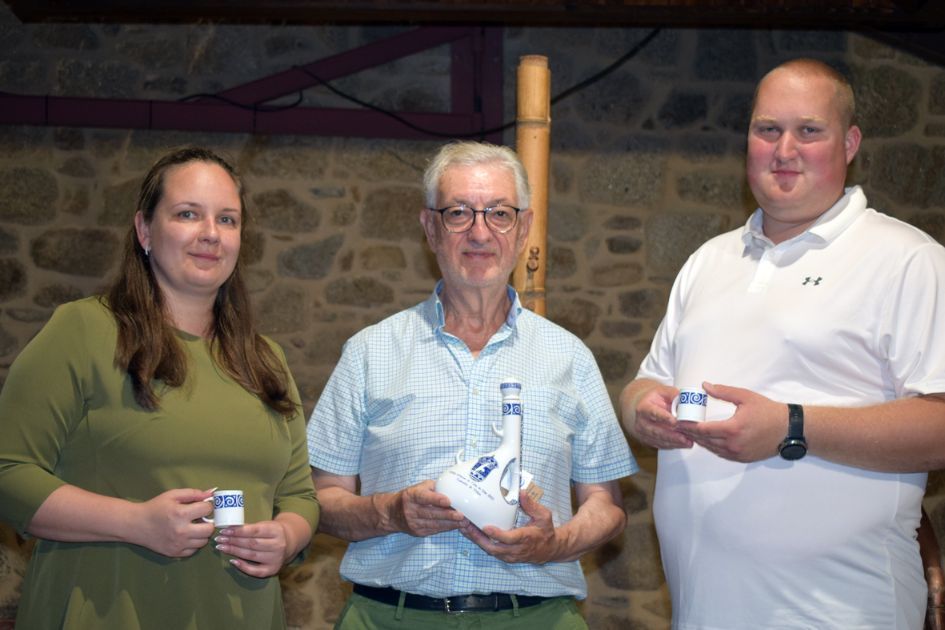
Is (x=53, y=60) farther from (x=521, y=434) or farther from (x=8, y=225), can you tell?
(x=521, y=434)

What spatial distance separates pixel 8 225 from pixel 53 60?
0.77 m

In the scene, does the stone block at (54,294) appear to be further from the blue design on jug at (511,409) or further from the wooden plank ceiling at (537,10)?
the blue design on jug at (511,409)

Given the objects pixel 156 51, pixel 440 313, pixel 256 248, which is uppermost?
pixel 156 51

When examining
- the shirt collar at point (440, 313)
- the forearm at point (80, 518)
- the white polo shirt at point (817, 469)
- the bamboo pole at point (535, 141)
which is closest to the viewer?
the forearm at point (80, 518)

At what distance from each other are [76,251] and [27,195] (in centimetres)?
33

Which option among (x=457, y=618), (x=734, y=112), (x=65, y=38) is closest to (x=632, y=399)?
(x=457, y=618)

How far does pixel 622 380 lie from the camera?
5.20 m

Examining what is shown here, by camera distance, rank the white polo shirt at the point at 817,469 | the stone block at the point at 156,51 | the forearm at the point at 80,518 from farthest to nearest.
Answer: the stone block at the point at 156,51 < the white polo shirt at the point at 817,469 < the forearm at the point at 80,518

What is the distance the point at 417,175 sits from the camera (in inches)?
205

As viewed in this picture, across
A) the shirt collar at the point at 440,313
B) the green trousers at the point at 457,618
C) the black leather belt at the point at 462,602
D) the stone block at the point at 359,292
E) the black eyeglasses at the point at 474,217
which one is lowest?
the green trousers at the point at 457,618

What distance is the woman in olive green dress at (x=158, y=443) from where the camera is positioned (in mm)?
2113

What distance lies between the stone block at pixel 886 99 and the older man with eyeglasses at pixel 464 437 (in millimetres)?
3171

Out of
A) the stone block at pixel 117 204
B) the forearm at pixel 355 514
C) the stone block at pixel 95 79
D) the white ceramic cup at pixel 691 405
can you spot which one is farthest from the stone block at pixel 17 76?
the white ceramic cup at pixel 691 405

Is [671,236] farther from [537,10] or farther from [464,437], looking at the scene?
[464,437]
